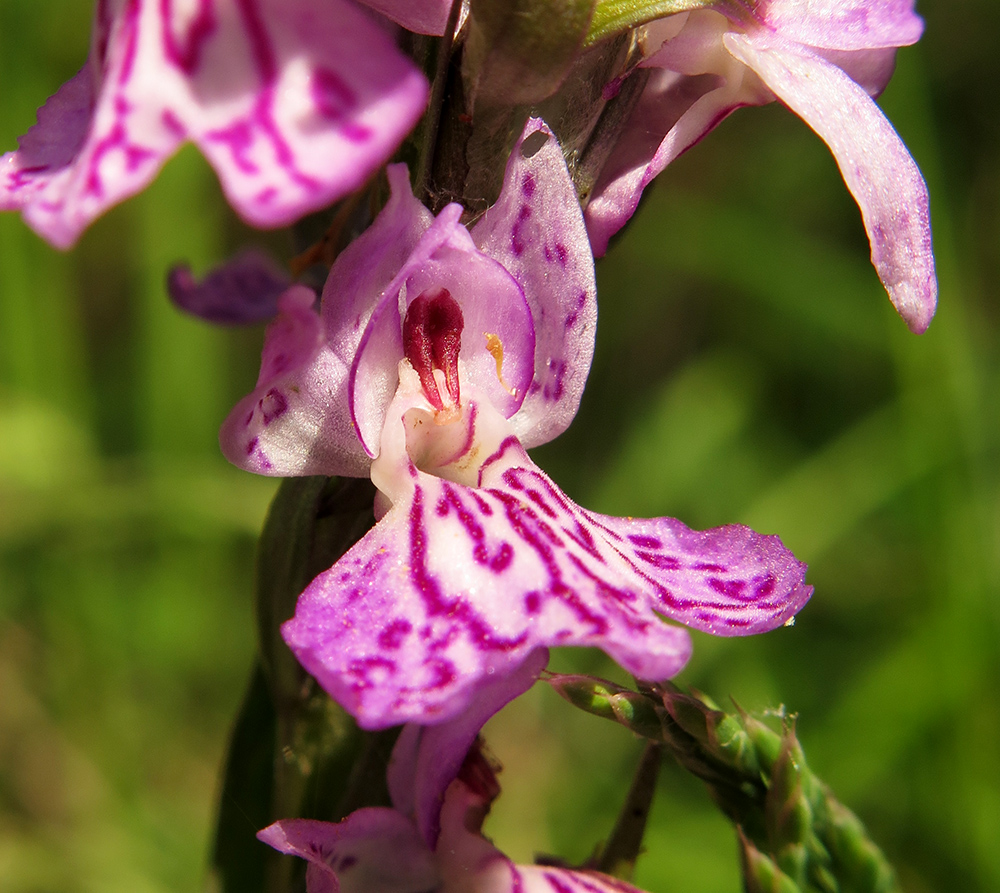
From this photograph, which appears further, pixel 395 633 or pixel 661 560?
pixel 661 560

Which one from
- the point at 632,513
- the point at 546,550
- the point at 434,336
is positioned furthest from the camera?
the point at 632,513

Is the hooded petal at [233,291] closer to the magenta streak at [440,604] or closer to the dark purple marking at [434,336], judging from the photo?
the dark purple marking at [434,336]

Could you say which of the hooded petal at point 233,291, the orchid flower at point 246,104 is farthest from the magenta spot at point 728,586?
the hooded petal at point 233,291

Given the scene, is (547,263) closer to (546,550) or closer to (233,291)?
(546,550)

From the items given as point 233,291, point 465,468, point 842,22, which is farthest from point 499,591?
point 233,291

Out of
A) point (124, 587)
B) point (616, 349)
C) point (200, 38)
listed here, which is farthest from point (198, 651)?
point (200, 38)

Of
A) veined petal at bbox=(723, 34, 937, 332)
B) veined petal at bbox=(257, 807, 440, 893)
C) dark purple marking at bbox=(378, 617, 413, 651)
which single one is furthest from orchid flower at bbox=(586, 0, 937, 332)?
veined petal at bbox=(257, 807, 440, 893)
